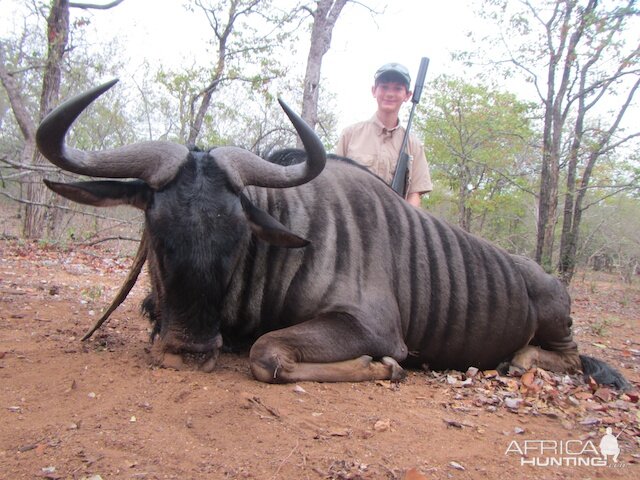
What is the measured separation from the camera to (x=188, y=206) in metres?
2.76

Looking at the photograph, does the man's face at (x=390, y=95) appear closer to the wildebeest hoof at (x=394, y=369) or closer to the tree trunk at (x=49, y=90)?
the wildebeest hoof at (x=394, y=369)

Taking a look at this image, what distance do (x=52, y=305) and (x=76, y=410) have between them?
8.59 ft

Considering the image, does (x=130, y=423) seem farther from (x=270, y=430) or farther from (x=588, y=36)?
(x=588, y=36)

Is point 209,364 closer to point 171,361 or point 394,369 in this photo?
point 171,361

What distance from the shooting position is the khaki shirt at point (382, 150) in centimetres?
573

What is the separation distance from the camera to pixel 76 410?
2.16 meters

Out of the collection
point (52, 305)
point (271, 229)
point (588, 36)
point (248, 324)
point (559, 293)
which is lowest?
point (52, 305)

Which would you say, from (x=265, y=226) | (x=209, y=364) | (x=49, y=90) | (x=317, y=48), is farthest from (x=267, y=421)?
(x=49, y=90)

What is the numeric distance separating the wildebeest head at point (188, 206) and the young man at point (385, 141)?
2.73 meters

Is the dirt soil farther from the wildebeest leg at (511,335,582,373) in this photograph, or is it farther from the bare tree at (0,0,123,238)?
the bare tree at (0,0,123,238)

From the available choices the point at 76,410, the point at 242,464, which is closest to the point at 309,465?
the point at 242,464

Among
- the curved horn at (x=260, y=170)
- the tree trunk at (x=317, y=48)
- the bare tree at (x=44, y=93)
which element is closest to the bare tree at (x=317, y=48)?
the tree trunk at (x=317, y=48)

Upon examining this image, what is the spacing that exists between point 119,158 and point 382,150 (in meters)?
3.43

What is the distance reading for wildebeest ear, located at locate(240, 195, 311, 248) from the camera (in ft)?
9.86
